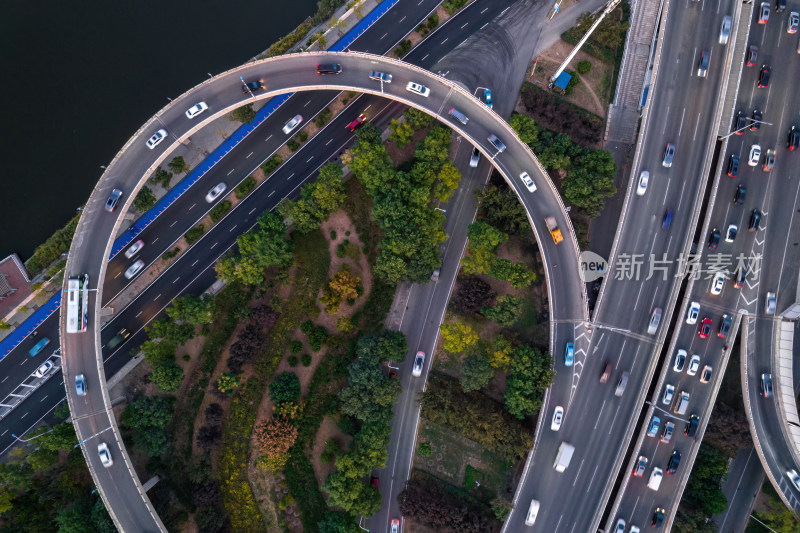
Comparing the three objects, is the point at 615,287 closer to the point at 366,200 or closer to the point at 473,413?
the point at 473,413

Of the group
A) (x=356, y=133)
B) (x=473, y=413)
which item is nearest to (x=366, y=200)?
(x=356, y=133)

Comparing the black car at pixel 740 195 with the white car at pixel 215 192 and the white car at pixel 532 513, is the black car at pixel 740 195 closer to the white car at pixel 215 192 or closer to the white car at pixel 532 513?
the white car at pixel 532 513

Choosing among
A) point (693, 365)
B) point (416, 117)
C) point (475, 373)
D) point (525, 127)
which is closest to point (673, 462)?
point (693, 365)

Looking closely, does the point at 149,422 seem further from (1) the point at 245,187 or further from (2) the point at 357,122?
(2) the point at 357,122

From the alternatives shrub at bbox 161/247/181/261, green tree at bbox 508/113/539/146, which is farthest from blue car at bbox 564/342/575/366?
shrub at bbox 161/247/181/261

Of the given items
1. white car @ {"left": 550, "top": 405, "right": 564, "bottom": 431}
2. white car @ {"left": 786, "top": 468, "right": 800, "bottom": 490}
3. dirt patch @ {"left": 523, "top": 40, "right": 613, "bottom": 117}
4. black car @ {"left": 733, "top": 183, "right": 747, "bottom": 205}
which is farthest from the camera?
dirt patch @ {"left": 523, "top": 40, "right": 613, "bottom": 117}

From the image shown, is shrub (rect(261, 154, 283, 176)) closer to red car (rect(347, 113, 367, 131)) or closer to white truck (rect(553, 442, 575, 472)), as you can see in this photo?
red car (rect(347, 113, 367, 131))
